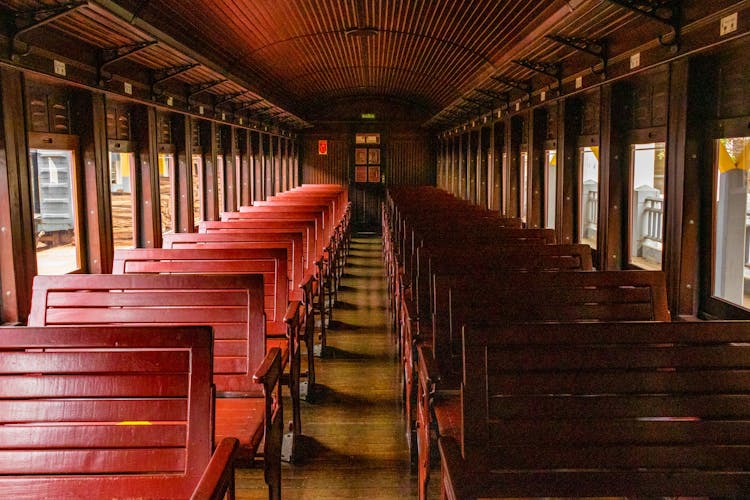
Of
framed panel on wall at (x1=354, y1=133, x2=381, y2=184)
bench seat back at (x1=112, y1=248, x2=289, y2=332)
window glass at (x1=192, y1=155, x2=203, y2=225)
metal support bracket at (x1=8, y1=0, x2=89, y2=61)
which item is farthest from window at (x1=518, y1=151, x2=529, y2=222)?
framed panel on wall at (x1=354, y1=133, x2=381, y2=184)

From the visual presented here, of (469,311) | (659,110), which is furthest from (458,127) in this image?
(469,311)

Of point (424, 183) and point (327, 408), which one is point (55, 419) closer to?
point (327, 408)

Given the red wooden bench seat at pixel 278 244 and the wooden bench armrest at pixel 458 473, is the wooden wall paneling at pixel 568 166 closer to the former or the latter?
the red wooden bench seat at pixel 278 244

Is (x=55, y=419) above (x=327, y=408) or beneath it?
above

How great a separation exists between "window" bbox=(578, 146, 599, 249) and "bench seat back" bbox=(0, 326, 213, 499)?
599 centimetres

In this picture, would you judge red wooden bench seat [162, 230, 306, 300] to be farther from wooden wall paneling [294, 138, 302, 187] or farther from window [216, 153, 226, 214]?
wooden wall paneling [294, 138, 302, 187]

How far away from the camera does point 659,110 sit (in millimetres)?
5285

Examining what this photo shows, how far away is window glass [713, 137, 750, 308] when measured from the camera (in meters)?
4.23

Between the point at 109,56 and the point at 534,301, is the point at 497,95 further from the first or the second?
the point at 534,301

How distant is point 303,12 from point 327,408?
5965mm

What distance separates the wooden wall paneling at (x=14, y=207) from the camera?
4.50 metres

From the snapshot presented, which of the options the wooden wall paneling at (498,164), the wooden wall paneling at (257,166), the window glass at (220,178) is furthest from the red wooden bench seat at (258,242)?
the wooden wall paneling at (257,166)

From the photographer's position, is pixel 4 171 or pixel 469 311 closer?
pixel 469 311

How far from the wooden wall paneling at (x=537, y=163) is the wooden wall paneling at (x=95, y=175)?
5.41 metres
